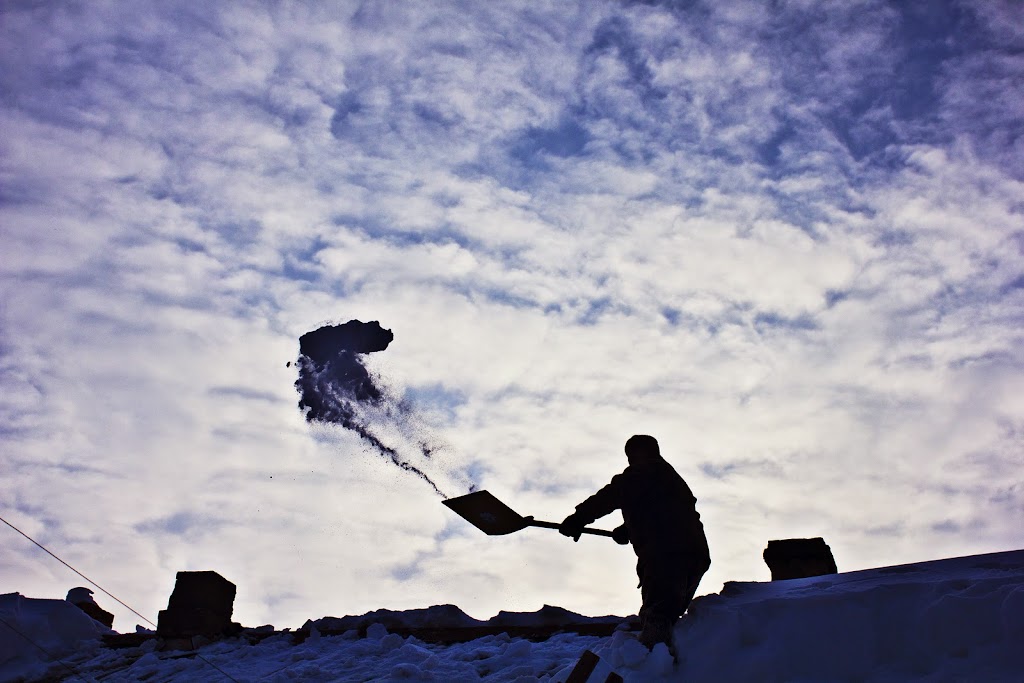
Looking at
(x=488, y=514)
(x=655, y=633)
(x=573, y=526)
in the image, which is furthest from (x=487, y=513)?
(x=655, y=633)

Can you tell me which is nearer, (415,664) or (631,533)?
(631,533)

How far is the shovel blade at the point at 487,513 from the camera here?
667cm

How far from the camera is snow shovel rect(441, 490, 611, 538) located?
6.67m

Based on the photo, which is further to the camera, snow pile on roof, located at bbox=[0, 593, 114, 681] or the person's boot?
snow pile on roof, located at bbox=[0, 593, 114, 681]

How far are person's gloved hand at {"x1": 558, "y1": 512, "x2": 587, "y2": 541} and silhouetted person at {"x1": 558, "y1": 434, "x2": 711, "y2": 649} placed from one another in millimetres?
64

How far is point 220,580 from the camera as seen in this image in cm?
859

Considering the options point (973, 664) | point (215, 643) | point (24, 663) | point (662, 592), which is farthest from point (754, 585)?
point (24, 663)

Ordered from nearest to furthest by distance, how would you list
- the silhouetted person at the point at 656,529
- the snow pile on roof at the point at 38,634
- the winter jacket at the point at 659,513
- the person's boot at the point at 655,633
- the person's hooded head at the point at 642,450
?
the person's boot at the point at 655,633, the silhouetted person at the point at 656,529, the winter jacket at the point at 659,513, the person's hooded head at the point at 642,450, the snow pile on roof at the point at 38,634

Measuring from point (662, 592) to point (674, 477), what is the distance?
824 millimetres

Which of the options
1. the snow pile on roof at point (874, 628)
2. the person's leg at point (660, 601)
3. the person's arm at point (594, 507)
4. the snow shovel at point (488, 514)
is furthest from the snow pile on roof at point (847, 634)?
the snow shovel at point (488, 514)

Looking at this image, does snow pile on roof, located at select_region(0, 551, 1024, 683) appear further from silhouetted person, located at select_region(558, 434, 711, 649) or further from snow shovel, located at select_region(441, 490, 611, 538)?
snow shovel, located at select_region(441, 490, 611, 538)

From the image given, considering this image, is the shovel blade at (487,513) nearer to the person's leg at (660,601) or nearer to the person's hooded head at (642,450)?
the person's hooded head at (642,450)

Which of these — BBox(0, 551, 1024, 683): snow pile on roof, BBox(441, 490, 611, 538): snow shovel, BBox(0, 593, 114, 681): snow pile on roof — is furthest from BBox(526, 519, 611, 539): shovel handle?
BBox(0, 593, 114, 681): snow pile on roof

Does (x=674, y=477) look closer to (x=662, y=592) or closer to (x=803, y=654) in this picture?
(x=662, y=592)
